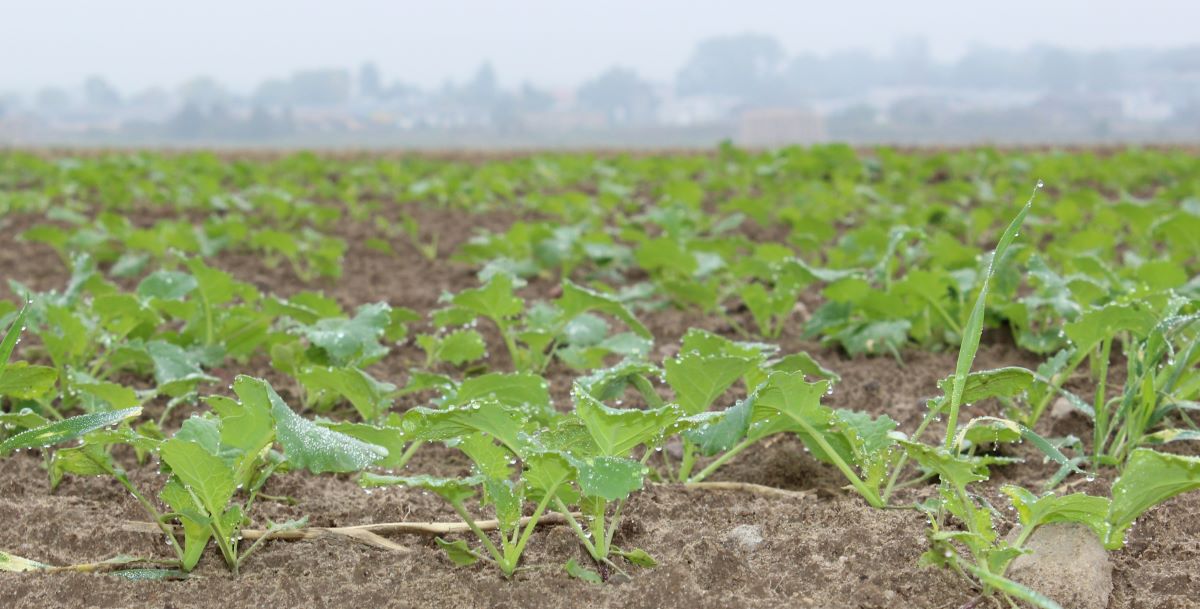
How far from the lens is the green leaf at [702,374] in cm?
→ 163

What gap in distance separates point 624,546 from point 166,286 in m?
1.60

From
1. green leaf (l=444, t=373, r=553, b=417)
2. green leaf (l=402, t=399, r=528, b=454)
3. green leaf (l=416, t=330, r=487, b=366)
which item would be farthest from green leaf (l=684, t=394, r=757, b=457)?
green leaf (l=416, t=330, r=487, b=366)

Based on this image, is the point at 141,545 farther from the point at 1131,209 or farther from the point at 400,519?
the point at 1131,209

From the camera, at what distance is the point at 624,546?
5.15 feet

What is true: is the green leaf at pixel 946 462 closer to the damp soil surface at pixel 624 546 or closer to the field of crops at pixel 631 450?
the field of crops at pixel 631 450

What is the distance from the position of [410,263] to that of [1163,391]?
3.34m

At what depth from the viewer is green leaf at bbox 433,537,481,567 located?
1.50 m

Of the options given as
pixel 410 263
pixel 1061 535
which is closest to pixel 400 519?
pixel 1061 535

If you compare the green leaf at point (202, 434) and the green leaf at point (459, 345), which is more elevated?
the green leaf at point (202, 434)

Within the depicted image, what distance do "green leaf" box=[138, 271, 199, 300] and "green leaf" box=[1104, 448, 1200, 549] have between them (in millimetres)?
2107

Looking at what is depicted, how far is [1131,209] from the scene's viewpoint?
426 cm

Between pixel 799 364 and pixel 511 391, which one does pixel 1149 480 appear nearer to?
pixel 799 364

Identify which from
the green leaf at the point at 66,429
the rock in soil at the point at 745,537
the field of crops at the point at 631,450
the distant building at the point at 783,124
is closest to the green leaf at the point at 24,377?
the field of crops at the point at 631,450

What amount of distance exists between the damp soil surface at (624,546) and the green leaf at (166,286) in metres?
0.70
